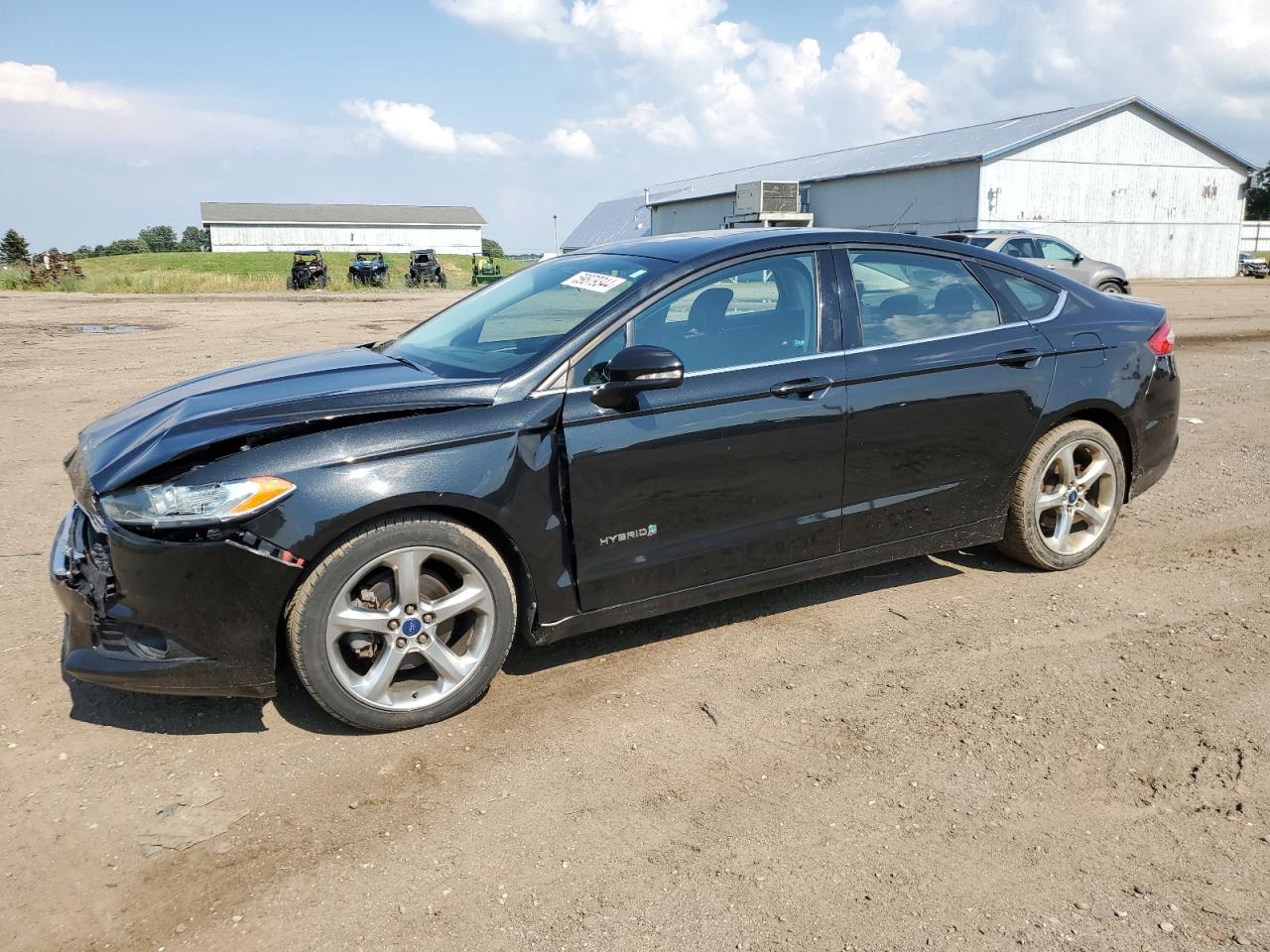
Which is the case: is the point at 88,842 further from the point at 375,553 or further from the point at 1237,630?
the point at 1237,630

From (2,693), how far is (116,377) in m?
8.99

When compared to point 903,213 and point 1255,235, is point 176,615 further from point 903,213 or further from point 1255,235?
point 1255,235

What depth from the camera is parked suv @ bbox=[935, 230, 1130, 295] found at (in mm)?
17344

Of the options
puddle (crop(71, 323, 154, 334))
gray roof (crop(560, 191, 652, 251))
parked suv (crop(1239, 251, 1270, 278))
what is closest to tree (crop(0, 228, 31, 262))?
gray roof (crop(560, 191, 652, 251))

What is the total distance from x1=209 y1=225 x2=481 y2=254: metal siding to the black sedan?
10554 cm

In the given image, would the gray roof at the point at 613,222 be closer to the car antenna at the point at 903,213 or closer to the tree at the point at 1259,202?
the car antenna at the point at 903,213

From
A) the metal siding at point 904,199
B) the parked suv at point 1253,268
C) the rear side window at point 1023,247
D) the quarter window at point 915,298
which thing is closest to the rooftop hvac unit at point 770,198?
the metal siding at point 904,199

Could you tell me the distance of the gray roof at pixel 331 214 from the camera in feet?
355

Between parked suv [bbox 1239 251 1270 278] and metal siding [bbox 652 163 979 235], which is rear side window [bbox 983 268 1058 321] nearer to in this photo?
metal siding [bbox 652 163 979 235]

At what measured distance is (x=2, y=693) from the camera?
12.2 feet

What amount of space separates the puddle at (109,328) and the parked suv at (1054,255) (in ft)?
48.7

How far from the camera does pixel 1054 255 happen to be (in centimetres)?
1786

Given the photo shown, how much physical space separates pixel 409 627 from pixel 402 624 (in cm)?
3

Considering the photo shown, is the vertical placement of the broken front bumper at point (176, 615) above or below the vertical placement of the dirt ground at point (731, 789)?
above
